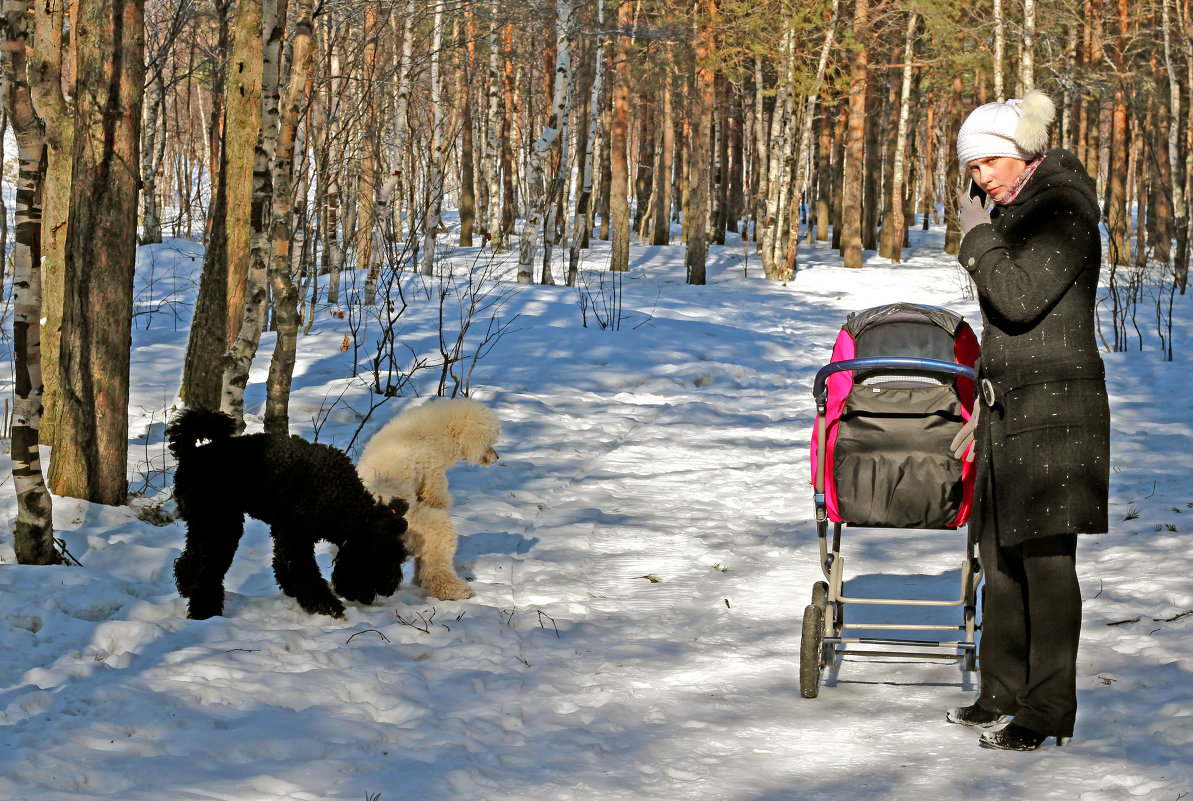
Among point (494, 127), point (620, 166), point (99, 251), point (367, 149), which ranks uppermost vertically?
point (494, 127)

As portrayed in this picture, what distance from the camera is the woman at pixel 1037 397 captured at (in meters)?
3.09

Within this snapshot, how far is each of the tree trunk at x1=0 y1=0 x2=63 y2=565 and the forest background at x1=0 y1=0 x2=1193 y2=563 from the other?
1 centimetres

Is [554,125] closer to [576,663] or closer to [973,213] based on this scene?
[576,663]

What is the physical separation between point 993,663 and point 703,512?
332cm

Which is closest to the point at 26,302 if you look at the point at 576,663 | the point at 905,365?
the point at 576,663

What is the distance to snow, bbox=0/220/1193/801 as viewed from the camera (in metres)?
3.01

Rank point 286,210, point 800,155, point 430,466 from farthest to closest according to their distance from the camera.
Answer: point 800,155, point 286,210, point 430,466

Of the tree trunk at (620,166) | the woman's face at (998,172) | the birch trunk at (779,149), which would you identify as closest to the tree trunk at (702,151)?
the birch trunk at (779,149)

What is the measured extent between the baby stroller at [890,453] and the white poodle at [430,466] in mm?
1955

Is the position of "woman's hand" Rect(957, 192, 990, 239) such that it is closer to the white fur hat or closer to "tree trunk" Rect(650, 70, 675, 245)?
the white fur hat

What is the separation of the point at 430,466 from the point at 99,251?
243 centimetres

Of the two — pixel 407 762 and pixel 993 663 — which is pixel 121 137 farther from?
pixel 993 663

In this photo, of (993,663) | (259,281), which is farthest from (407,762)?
(259,281)

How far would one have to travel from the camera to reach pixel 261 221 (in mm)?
5965
